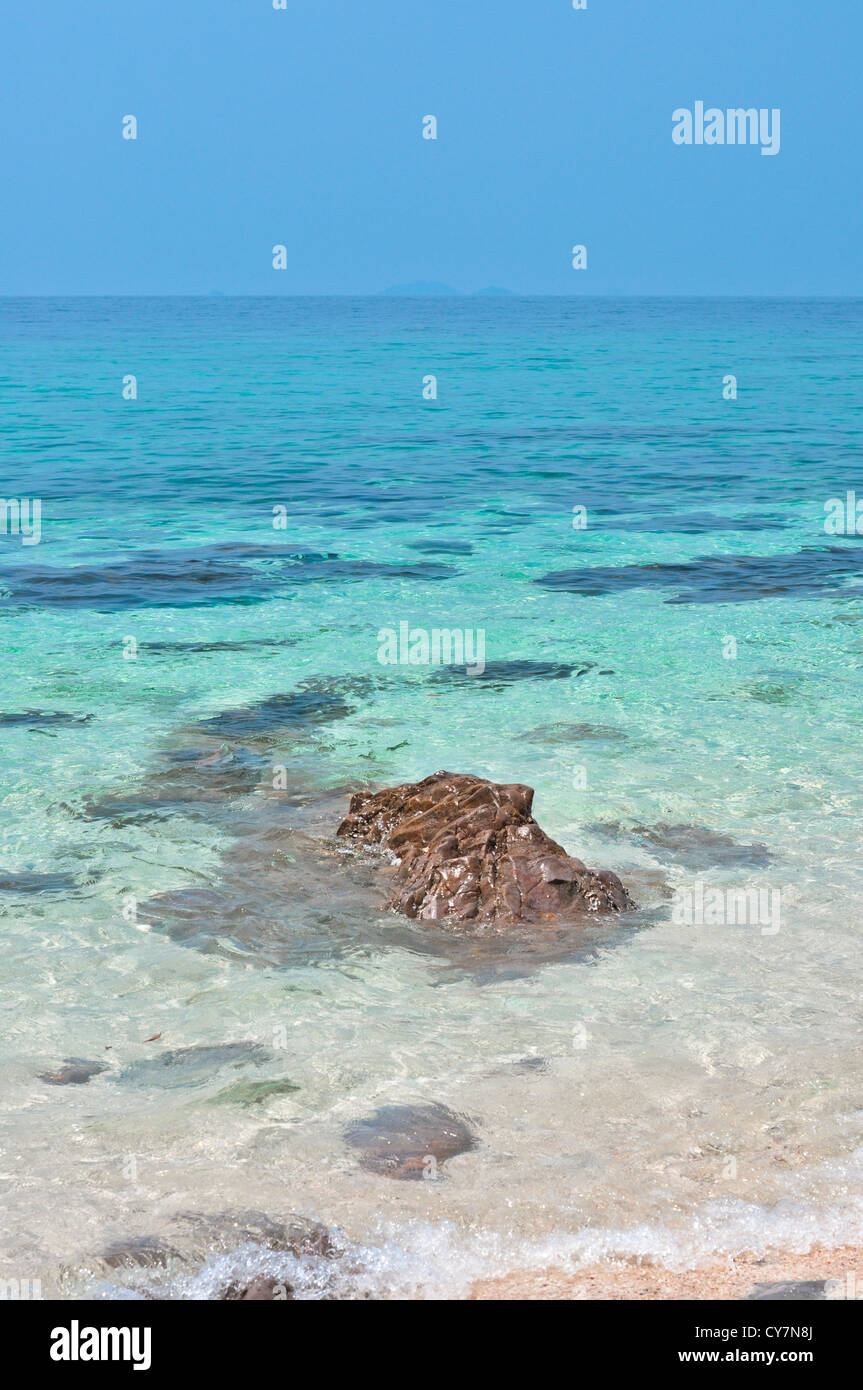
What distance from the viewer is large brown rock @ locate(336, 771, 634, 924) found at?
836 cm

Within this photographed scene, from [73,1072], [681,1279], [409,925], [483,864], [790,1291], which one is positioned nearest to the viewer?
[790,1291]

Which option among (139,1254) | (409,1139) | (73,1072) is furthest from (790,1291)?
(73,1072)

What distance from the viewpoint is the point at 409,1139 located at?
19.8ft

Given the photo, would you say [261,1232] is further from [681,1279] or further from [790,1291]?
[790,1291]

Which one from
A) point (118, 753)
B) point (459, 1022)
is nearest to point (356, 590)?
point (118, 753)

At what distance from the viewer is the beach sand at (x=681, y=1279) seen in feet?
16.1

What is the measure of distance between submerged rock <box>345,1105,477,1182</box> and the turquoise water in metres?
0.09

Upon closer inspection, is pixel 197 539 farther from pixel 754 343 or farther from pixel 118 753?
pixel 754 343

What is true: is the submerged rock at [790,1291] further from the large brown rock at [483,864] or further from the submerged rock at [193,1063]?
the large brown rock at [483,864]

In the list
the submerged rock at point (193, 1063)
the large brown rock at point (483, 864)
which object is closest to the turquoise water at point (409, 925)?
the submerged rock at point (193, 1063)

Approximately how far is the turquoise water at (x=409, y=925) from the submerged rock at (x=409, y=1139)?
0.09m

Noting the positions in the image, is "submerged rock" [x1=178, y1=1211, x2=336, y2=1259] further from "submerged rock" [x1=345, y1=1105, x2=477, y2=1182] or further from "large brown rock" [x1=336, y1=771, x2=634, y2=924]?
"large brown rock" [x1=336, y1=771, x2=634, y2=924]

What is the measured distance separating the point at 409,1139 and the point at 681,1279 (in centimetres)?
150
